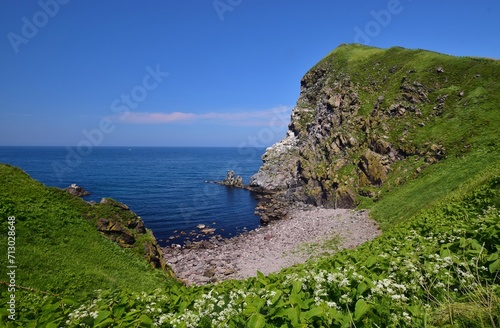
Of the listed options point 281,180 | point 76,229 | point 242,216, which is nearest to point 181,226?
point 242,216

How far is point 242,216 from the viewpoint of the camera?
6344 centimetres

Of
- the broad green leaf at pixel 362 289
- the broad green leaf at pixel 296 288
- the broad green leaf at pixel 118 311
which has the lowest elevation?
the broad green leaf at pixel 118 311

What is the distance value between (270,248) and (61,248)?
97.4ft

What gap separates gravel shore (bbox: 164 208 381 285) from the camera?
111 ft

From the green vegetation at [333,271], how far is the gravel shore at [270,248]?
9.19 ft

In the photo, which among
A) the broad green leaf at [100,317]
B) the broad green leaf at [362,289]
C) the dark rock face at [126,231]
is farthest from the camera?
the dark rock face at [126,231]

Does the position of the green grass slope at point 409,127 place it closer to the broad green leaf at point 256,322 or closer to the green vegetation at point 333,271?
the green vegetation at point 333,271

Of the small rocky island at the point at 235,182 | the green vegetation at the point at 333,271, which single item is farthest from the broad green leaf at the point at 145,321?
the small rocky island at the point at 235,182

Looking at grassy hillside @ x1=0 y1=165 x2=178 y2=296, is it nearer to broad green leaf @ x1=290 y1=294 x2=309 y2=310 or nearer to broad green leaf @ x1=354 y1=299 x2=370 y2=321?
broad green leaf @ x1=290 y1=294 x2=309 y2=310

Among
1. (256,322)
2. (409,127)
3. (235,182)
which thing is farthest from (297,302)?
(235,182)

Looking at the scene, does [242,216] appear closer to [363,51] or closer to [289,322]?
[289,322]

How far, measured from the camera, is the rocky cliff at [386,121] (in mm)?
48625

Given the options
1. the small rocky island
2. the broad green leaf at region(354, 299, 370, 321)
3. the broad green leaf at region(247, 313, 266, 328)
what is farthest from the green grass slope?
the small rocky island

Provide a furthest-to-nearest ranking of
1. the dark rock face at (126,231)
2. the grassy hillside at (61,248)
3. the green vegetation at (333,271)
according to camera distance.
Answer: the dark rock face at (126,231), the grassy hillside at (61,248), the green vegetation at (333,271)
